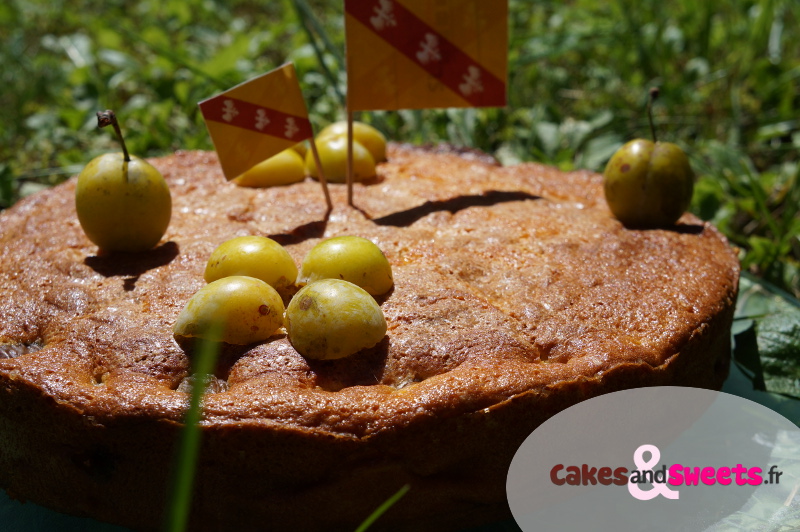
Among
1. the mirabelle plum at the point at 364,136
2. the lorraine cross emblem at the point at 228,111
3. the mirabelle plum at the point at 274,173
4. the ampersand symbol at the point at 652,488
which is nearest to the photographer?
the ampersand symbol at the point at 652,488

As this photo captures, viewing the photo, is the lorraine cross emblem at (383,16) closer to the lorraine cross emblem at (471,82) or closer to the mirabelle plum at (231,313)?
the lorraine cross emblem at (471,82)

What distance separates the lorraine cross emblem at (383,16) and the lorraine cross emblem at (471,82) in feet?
1.09

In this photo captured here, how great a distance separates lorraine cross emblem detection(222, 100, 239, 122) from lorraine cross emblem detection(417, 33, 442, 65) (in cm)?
64

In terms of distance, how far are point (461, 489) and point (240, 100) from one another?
136 centimetres

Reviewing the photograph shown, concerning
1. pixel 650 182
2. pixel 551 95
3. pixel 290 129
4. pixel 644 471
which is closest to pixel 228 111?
pixel 290 129

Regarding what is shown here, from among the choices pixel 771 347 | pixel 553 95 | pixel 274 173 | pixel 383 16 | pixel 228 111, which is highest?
pixel 383 16

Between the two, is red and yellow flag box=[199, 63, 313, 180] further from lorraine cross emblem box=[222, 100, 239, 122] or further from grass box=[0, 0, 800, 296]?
grass box=[0, 0, 800, 296]

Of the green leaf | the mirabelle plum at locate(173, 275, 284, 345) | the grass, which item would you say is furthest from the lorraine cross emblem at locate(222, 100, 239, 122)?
the green leaf

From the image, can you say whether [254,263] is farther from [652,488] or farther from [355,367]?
[652,488]

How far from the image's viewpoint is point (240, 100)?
2422 mm

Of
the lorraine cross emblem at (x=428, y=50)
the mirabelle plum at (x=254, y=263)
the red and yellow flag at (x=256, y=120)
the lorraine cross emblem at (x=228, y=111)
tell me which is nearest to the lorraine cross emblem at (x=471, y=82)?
the lorraine cross emblem at (x=428, y=50)

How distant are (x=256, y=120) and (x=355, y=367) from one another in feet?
3.21

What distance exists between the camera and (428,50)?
261 centimetres

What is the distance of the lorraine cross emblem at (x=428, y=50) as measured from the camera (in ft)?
8.50
